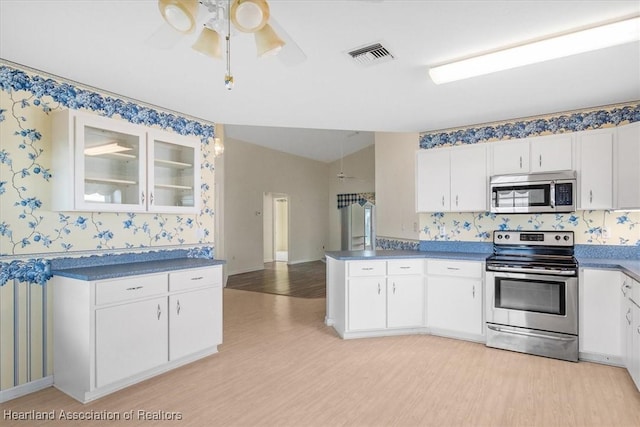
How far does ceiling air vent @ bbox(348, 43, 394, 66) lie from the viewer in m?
2.22

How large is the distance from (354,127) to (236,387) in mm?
2884

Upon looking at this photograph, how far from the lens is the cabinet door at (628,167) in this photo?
295 cm

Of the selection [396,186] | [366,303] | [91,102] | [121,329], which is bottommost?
[366,303]

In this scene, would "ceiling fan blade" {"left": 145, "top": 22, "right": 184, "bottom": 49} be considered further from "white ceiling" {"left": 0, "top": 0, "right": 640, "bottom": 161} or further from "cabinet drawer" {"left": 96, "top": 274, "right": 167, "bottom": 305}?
"cabinet drawer" {"left": 96, "top": 274, "right": 167, "bottom": 305}

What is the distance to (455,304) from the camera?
3.56m

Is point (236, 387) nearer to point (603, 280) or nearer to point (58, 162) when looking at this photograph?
point (58, 162)

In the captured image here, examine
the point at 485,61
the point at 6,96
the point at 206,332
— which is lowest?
the point at 206,332

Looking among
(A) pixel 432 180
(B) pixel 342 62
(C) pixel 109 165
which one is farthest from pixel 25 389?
(A) pixel 432 180

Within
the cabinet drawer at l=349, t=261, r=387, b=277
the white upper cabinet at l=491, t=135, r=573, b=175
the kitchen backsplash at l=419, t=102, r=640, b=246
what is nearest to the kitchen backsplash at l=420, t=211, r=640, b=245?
the kitchen backsplash at l=419, t=102, r=640, b=246

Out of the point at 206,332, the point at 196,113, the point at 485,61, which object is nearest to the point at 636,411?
the point at 485,61

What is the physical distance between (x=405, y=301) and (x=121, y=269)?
2577mm

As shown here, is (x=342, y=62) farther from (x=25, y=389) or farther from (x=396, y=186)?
(x=396, y=186)

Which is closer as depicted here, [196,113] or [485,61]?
[485,61]

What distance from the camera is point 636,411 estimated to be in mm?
2230
